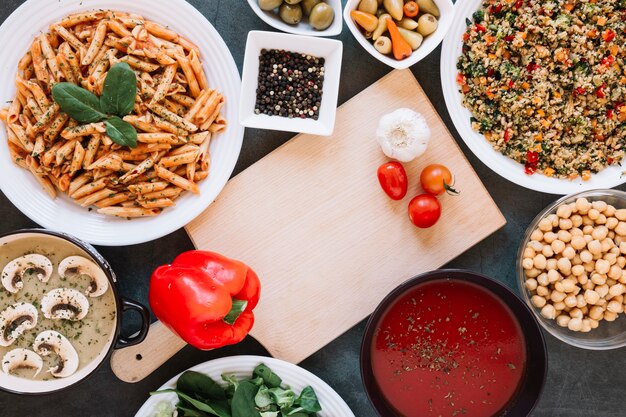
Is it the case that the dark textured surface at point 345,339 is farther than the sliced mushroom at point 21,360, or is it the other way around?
the dark textured surface at point 345,339

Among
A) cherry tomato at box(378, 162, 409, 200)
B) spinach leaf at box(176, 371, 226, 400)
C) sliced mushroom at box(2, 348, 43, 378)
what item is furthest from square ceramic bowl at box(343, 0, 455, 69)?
sliced mushroom at box(2, 348, 43, 378)

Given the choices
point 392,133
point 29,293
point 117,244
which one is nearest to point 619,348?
point 392,133

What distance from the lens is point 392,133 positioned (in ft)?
6.75

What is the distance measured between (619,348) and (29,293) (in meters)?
2.30

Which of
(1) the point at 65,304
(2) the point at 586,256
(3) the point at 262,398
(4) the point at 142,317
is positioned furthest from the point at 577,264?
(1) the point at 65,304

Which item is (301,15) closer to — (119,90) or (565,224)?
(119,90)

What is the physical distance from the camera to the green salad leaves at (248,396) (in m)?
2.02

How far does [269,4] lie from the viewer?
2.05 m

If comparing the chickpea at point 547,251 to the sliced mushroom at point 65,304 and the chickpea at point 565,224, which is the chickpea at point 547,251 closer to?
the chickpea at point 565,224

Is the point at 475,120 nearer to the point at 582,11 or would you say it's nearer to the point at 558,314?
the point at 582,11

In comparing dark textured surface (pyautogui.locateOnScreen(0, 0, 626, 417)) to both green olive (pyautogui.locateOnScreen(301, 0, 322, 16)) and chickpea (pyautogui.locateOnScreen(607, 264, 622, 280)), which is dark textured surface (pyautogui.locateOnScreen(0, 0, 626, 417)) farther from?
chickpea (pyautogui.locateOnScreen(607, 264, 622, 280))

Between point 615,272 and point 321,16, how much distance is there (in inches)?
54.9

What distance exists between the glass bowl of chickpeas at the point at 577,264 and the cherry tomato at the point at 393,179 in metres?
0.53

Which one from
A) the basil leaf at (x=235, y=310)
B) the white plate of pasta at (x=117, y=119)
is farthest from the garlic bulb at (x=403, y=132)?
the basil leaf at (x=235, y=310)
